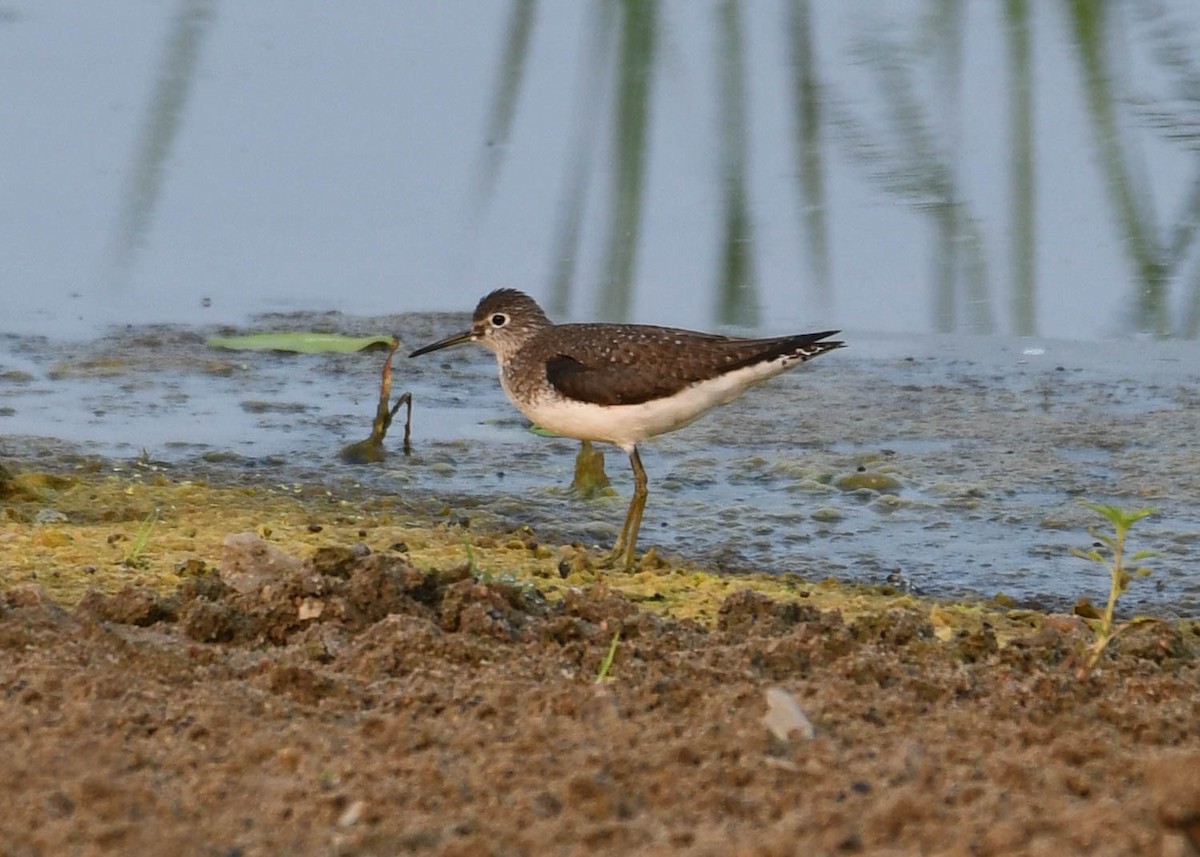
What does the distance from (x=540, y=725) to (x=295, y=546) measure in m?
2.37

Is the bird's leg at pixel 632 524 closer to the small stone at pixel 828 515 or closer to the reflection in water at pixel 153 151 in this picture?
the small stone at pixel 828 515

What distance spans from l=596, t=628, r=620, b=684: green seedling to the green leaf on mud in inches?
183

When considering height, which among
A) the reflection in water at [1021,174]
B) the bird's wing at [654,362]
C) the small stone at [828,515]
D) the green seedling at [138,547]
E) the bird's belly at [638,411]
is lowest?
the small stone at [828,515]

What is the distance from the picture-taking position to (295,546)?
573cm

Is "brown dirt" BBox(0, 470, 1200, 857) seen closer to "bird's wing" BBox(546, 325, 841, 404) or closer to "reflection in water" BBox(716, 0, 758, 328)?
"bird's wing" BBox(546, 325, 841, 404)

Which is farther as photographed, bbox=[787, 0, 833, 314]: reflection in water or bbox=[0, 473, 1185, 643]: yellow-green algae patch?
bbox=[787, 0, 833, 314]: reflection in water

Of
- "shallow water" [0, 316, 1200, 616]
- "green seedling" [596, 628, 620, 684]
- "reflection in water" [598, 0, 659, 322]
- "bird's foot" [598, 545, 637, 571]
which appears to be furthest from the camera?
"reflection in water" [598, 0, 659, 322]

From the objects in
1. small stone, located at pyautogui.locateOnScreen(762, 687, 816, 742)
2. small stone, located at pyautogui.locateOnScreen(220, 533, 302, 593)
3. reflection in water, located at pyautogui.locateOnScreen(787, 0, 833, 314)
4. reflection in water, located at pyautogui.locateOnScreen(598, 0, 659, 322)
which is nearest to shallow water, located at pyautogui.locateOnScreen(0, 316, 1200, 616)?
reflection in water, located at pyautogui.locateOnScreen(787, 0, 833, 314)

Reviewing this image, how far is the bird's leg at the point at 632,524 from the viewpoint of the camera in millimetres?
5945

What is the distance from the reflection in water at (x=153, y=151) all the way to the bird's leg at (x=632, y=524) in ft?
12.9

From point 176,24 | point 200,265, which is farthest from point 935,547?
point 176,24

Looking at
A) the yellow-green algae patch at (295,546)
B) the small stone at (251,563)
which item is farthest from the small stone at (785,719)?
the small stone at (251,563)

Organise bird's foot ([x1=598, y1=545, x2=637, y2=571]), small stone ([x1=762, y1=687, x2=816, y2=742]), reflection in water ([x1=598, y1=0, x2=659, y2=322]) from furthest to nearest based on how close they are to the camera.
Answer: reflection in water ([x1=598, y1=0, x2=659, y2=322]) → bird's foot ([x1=598, y1=545, x2=637, y2=571]) → small stone ([x1=762, y1=687, x2=816, y2=742])

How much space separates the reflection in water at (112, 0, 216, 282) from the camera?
973 cm
